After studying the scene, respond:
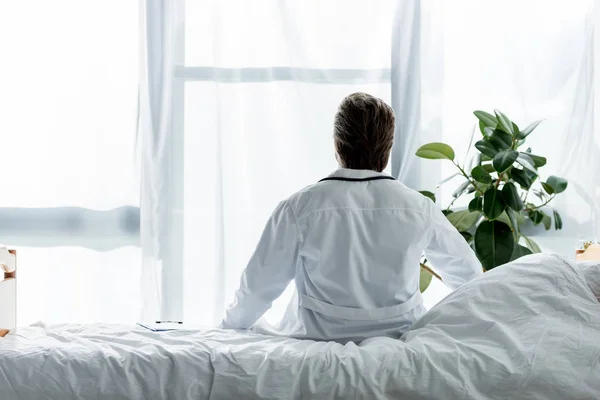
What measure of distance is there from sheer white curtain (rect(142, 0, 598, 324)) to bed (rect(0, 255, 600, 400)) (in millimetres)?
1274

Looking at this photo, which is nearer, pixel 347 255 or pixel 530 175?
pixel 347 255

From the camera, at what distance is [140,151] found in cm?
274

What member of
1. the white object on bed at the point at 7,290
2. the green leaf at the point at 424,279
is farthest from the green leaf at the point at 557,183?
the white object on bed at the point at 7,290

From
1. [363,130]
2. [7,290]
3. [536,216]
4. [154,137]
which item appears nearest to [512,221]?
[536,216]

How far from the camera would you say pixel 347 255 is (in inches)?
64.2

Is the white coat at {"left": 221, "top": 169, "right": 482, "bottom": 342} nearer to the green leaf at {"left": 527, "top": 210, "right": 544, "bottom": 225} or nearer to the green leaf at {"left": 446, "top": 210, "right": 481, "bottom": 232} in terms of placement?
the green leaf at {"left": 446, "top": 210, "right": 481, "bottom": 232}

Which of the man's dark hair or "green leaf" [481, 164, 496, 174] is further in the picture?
"green leaf" [481, 164, 496, 174]

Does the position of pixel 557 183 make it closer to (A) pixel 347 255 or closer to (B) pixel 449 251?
(B) pixel 449 251

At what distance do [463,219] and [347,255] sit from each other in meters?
1.03

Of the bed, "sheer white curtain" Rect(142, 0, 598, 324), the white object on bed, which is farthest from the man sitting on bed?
"sheer white curtain" Rect(142, 0, 598, 324)

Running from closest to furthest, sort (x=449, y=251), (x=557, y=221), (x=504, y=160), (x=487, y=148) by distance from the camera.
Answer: (x=449, y=251) < (x=504, y=160) < (x=487, y=148) < (x=557, y=221)

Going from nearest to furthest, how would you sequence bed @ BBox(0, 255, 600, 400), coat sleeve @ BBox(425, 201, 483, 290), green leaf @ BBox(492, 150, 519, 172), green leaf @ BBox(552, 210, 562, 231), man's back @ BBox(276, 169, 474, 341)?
1. bed @ BBox(0, 255, 600, 400)
2. man's back @ BBox(276, 169, 474, 341)
3. coat sleeve @ BBox(425, 201, 483, 290)
4. green leaf @ BBox(492, 150, 519, 172)
5. green leaf @ BBox(552, 210, 562, 231)

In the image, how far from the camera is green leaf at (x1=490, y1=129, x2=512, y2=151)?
2338 millimetres

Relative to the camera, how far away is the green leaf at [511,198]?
7.67ft
